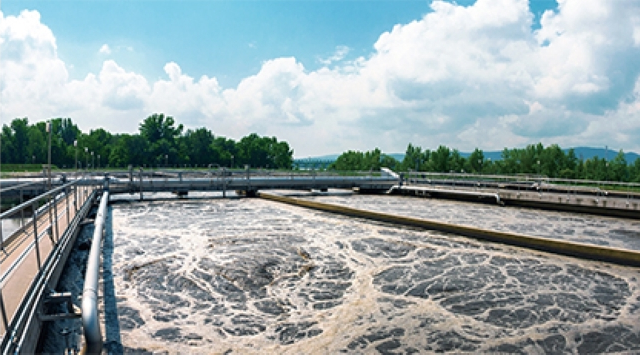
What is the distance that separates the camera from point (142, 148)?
290 feet

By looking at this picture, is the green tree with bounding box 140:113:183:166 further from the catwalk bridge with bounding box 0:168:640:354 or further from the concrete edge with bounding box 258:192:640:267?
the concrete edge with bounding box 258:192:640:267

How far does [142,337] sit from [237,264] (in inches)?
182

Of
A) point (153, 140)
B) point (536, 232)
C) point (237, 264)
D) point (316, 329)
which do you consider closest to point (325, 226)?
point (237, 264)

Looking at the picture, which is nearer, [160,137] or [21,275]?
[21,275]

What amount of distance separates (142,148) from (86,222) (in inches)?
3131

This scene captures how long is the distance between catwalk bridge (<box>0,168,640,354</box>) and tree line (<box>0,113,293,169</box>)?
55233 mm

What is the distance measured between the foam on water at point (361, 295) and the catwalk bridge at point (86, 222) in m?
1.38

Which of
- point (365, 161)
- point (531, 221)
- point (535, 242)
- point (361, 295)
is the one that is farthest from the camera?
point (365, 161)

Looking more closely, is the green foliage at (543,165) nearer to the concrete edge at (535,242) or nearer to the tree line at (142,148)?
the tree line at (142,148)

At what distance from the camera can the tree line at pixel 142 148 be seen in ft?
266

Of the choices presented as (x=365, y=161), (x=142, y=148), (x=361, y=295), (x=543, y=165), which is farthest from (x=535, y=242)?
(x=365, y=161)

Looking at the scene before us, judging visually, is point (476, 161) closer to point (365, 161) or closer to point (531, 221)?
point (365, 161)

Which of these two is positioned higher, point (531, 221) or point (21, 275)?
point (21, 275)

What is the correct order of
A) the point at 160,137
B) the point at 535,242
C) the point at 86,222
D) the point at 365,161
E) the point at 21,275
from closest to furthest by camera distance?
the point at 21,275, the point at 535,242, the point at 86,222, the point at 160,137, the point at 365,161
